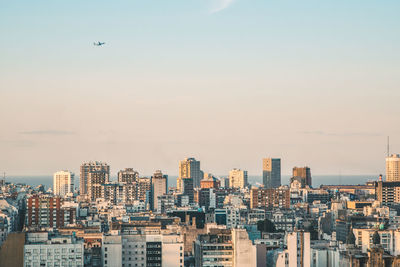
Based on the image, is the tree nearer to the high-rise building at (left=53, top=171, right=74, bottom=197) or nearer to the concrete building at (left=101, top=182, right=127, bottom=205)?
the concrete building at (left=101, top=182, right=127, bottom=205)

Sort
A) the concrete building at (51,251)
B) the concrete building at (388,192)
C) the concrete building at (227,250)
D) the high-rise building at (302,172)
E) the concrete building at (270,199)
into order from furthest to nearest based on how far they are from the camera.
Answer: the high-rise building at (302,172), the concrete building at (388,192), the concrete building at (270,199), the concrete building at (227,250), the concrete building at (51,251)

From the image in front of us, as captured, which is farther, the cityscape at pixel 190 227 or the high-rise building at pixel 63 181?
the high-rise building at pixel 63 181

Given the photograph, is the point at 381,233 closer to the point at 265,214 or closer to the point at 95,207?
the point at 265,214

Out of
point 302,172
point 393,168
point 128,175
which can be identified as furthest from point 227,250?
point 302,172

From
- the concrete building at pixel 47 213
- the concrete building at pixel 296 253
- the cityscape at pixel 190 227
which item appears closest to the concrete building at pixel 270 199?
the cityscape at pixel 190 227

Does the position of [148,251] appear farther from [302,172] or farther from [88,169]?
[302,172]

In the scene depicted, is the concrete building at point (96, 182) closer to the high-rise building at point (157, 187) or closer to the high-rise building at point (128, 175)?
the high-rise building at point (128, 175)

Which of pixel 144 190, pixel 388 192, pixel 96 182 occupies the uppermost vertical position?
pixel 96 182
